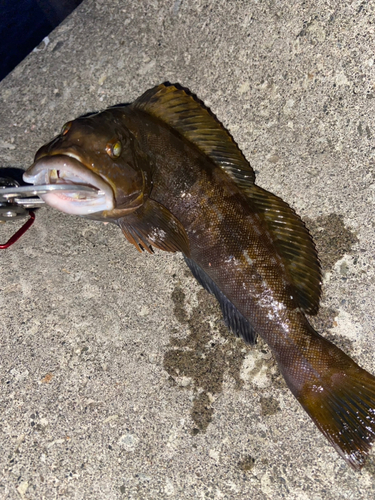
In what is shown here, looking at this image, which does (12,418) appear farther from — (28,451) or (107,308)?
(107,308)

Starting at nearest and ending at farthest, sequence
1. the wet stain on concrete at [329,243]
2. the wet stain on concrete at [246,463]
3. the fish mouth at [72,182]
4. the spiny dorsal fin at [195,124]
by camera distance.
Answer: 1. the fish mouth at [72,182]
2. the spiny dorsal fin at [195,124]
3. the wet stain on concrete at [246,463]
4. the wet stain on concrete at [329,243]

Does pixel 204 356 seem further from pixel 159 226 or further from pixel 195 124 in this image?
pixel 195 124

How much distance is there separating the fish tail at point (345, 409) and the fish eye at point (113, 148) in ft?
6.27

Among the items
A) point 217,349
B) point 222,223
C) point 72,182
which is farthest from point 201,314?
point 72,182

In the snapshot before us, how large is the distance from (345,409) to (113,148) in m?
2.22

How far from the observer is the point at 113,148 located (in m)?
2.20

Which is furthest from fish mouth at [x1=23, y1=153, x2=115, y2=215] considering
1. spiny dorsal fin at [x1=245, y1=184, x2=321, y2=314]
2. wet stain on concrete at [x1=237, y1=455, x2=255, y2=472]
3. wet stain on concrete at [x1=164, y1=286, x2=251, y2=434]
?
wet stain on concrete at [x1=237, y1=455, x2=255, y2=472]

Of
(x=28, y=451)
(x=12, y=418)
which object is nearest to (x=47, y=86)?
→ (x=12, y=418)

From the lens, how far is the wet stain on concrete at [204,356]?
266cm

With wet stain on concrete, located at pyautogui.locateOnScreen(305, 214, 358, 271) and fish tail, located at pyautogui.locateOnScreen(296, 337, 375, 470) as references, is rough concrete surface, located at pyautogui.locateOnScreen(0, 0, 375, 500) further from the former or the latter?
fish tail, located at pyautogui.locateOnScreen(296, 337, 375, 470)

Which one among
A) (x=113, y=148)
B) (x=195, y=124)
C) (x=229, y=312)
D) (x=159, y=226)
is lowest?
(x=229, y=312)

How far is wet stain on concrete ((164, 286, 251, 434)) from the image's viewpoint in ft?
8.73

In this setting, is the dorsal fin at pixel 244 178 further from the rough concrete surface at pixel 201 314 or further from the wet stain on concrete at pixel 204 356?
the wet stain on concrete at pixel 204 356

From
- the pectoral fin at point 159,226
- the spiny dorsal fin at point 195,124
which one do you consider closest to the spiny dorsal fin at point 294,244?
the spiny dorsal fin at point 195,124
